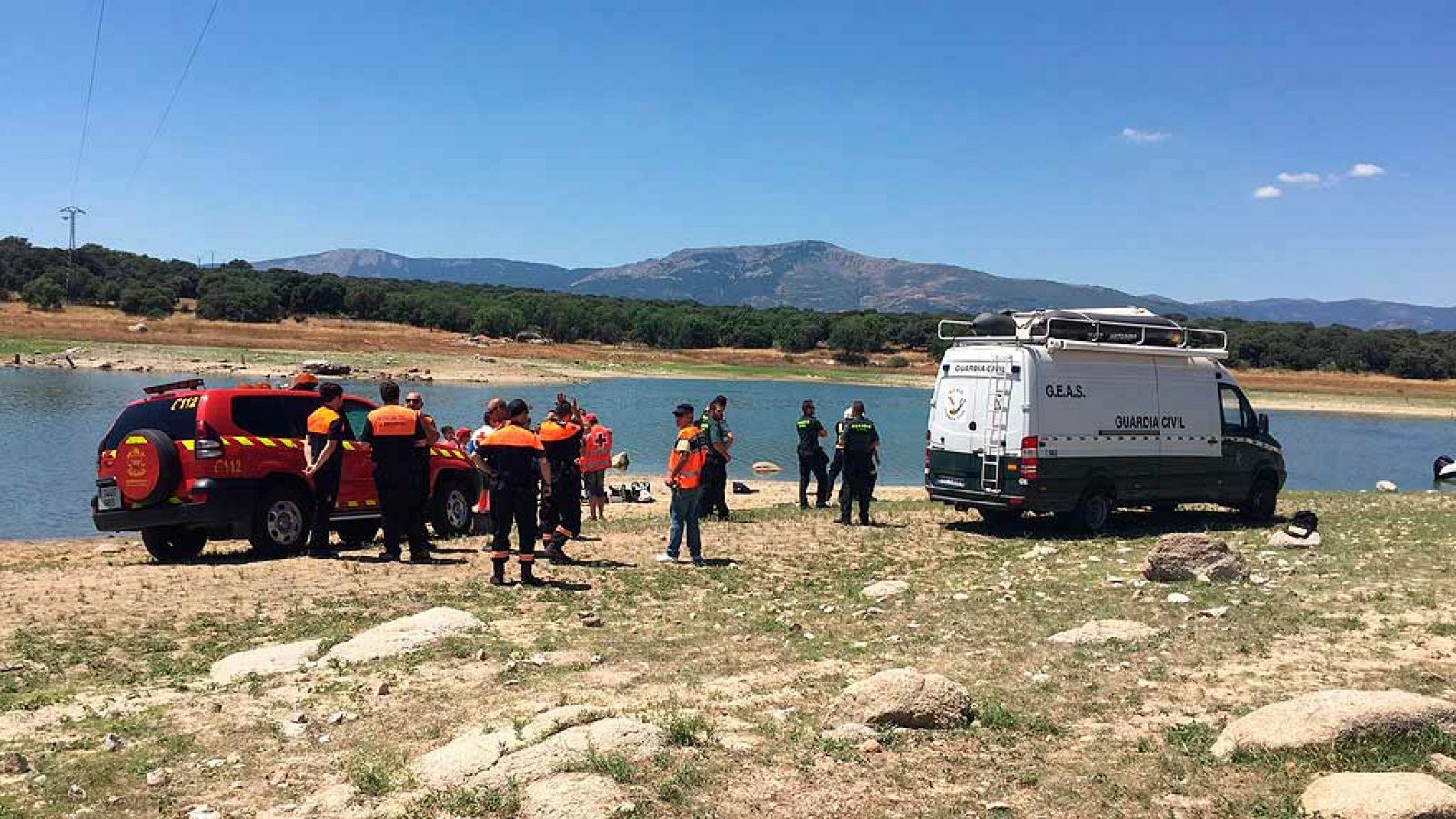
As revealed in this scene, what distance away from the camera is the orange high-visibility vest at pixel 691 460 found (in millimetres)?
12680

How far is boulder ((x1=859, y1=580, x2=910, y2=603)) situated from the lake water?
13522 mm

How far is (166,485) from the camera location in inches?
472

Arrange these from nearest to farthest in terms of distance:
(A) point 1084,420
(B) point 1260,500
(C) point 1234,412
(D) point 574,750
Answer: (D) point 574,750, (A) point 1084,420, (C) point 1234,412, (B) point 1260,500

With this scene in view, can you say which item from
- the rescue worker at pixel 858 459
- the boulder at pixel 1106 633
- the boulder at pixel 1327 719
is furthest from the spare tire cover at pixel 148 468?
the boulder at pixel 1327 719

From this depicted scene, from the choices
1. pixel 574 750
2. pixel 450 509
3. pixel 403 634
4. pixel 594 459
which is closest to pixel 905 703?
pixel 574 750

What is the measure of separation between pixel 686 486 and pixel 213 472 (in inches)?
199

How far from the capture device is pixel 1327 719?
232 inches

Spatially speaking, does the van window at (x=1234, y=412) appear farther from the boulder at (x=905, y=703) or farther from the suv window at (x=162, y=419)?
the suv window at (x=162, y=419)

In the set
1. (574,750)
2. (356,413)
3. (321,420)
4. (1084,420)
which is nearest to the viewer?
(574,750)

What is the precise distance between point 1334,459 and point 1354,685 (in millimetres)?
41578

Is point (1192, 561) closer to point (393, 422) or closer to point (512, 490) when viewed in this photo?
point (512, 490)

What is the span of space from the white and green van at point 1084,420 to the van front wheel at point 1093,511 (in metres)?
A: 0.02

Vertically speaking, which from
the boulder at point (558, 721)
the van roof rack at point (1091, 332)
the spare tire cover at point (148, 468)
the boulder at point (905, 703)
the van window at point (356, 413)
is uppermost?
the van roof rack at point (1091, 332)

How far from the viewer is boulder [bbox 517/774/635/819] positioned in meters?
5.09
